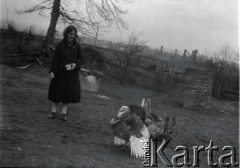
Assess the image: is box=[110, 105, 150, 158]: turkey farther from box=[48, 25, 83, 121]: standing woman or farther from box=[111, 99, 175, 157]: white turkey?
box=[48, 25, 83, 121]: standing woman

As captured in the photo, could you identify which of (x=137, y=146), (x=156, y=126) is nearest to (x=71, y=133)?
(x=137, y=146)

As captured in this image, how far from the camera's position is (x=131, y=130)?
5.52 m

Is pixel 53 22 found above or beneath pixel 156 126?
above

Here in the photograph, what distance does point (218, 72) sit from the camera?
2112 cm

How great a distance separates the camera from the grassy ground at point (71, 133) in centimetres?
477

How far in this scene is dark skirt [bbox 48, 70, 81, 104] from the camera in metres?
6.84

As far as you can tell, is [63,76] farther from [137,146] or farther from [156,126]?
[137,146]

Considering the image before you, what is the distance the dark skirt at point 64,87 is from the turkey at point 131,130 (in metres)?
1.57

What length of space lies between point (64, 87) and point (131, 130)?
1.96 metres

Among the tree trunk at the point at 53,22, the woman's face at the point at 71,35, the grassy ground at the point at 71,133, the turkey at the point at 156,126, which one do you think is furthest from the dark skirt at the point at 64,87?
the tree trunk at the point at 53,22

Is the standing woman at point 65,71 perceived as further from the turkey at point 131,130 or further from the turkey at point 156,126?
the turkey at point 131,130

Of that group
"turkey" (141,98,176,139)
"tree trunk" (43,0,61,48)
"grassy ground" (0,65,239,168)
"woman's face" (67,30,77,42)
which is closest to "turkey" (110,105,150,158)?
"grassy ground" (0,65,239,168)

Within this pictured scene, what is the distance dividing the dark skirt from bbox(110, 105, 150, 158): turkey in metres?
1.57

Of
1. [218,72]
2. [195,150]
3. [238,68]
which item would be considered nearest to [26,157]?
[195,150]
